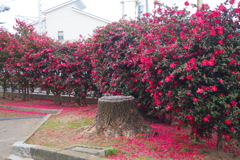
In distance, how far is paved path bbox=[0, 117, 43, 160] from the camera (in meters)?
6.41

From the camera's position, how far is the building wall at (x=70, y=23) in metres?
31.4

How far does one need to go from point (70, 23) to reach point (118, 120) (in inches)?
1090

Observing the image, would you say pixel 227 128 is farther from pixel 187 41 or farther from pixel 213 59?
pixel 187 41

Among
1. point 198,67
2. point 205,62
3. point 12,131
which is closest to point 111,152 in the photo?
point 198,67

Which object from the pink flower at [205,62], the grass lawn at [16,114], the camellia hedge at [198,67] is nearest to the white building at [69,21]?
the grass lawn at [16,114]

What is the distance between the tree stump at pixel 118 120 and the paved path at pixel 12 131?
202cm

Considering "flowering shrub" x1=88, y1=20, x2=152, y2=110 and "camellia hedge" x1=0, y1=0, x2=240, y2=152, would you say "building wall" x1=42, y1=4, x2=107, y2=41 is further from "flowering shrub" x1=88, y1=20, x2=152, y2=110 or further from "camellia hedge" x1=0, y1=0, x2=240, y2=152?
"camellia hedge" x1=0, y1=0, x2=240, y2=152

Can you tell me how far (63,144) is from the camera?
592 centimetres

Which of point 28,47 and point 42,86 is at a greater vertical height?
point 28,47

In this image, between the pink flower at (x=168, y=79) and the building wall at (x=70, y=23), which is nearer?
the pink flower at (x=168, y=79)

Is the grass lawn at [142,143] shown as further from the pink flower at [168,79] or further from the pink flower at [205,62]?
the pink flower at [205,62]

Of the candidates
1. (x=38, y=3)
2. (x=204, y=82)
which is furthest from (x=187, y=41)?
(x=38, y=3)

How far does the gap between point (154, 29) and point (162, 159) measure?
2787 millimetres

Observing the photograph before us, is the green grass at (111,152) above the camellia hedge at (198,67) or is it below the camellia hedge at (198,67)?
below
